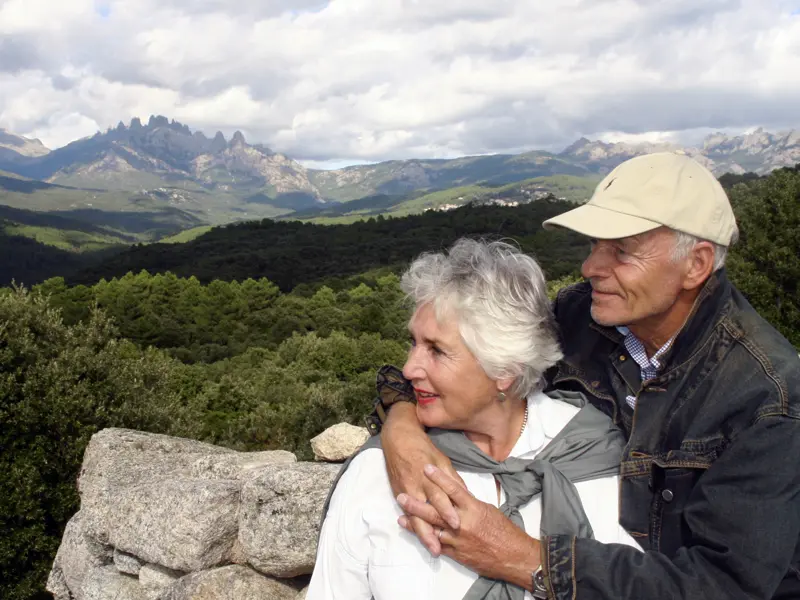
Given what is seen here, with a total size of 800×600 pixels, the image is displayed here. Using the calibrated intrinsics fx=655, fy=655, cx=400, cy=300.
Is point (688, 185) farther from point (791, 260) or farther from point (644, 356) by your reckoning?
point (791, 260)

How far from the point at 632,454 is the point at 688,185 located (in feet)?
3.79

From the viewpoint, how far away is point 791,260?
24.7 metres

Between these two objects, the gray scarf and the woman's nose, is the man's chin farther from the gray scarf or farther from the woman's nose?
the woman's nose

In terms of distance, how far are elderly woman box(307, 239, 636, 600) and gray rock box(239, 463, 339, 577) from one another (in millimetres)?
2194

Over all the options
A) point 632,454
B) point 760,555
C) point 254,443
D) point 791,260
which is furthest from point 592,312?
point 791,260

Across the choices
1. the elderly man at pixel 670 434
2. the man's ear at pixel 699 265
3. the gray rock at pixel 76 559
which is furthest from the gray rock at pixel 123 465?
the man's ear at pixel 699 265

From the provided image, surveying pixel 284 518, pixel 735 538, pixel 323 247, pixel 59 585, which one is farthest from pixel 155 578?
pixel 323 247

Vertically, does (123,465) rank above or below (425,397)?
below

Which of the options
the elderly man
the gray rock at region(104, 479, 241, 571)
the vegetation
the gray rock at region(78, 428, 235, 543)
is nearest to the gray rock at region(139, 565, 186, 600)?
the gray rock at region(104, 479, 241, 571)

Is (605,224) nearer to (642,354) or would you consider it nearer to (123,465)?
(642,354)

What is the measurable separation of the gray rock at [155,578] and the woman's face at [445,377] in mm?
3634

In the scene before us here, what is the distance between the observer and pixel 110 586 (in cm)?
582

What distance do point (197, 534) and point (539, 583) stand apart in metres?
3.53

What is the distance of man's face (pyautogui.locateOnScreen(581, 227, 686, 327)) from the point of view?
278 cm
